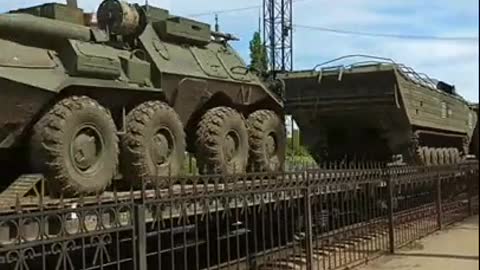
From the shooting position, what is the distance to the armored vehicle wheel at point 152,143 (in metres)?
8.05

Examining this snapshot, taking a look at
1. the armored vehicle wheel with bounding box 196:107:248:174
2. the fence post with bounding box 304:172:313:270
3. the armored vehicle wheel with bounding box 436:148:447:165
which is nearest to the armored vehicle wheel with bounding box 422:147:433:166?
the armored vehicle wheel with bounding box 436:148:447:165

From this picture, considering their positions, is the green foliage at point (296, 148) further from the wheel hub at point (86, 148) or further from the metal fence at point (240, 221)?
the wheel hub at point (86, 148)

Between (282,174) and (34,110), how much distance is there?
2.30 metres

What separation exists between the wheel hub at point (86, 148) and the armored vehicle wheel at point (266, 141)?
116 inches

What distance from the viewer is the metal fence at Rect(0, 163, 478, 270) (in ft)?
16.4

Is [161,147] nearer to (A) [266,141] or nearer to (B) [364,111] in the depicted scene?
(A) [266,141]

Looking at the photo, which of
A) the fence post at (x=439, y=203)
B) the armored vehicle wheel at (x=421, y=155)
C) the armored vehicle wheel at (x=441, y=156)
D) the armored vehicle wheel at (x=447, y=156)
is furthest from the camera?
the armored vehicle wheel at (x=447, y=156)

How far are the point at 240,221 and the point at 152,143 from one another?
4.01 ft

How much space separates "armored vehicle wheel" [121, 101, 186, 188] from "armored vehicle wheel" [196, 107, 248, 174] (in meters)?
0.44

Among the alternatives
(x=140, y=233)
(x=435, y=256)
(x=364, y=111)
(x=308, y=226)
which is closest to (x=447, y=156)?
(x=364, y=111)

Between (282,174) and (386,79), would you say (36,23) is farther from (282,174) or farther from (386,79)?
(386,79)

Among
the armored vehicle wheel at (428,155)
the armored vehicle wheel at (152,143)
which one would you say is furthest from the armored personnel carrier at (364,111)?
the armored vehicle wheel at (152,143)

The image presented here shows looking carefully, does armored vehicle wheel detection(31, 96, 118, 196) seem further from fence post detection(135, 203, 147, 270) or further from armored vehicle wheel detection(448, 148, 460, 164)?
armored vehicle wheel detection(448, 148, 460, 164)

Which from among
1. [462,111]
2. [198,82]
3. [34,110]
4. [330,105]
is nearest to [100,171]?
[34,110]
